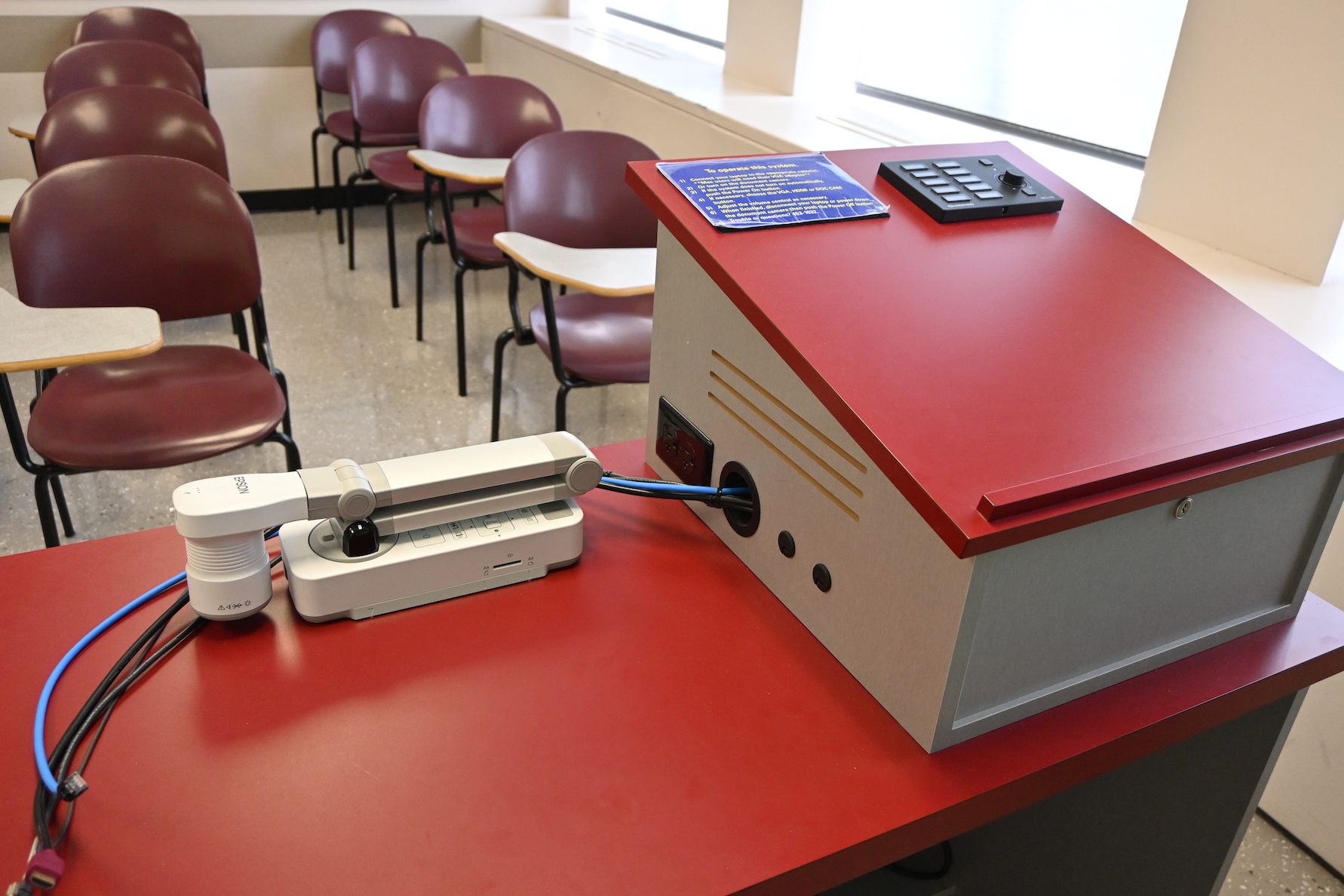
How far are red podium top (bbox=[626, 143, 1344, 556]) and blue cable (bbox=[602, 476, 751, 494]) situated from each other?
7.7 inches

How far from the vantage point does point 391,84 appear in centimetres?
371

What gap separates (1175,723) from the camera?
2.63 feet

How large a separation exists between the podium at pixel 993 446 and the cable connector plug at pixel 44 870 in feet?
1.86

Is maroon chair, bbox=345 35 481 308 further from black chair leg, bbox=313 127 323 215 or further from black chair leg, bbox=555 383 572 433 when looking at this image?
black chair leg, bbox=555 383 572 433

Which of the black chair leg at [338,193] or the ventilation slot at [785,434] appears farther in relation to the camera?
the black chair leg at [338,193]

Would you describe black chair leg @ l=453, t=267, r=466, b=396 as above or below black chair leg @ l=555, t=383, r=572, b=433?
below

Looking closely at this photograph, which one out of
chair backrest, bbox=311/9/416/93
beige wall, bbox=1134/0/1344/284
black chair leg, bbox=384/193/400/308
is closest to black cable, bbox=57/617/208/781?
beige wall, bbox=1134/0/1344/284

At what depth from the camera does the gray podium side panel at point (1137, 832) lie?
1.01 m

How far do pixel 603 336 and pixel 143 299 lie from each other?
0.91 m

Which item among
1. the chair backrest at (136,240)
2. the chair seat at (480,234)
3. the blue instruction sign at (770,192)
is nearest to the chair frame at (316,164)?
the chair seat at (480,234)

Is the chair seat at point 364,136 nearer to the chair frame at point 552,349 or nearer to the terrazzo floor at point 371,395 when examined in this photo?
the terrazzo floor at point 371,395

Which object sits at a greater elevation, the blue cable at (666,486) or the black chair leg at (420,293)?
the blue cable at (666,486)

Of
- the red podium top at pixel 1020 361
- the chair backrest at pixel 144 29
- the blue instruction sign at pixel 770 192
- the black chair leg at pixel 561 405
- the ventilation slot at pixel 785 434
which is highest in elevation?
the blue instruction sign at pixel 770 192

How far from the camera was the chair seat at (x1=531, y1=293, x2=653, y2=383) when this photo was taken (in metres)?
1.98
